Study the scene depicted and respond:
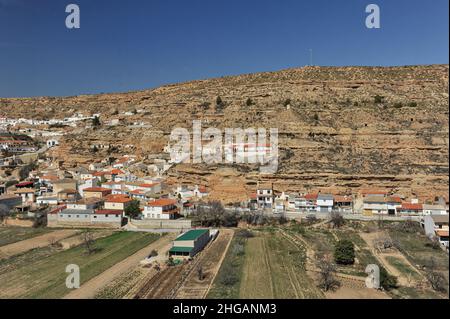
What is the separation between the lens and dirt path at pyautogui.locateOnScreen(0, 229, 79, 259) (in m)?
18.0

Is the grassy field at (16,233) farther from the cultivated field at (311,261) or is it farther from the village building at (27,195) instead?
the cultivated field at (311,261)

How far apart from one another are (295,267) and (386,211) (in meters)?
10.5

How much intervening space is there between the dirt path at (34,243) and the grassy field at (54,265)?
2.38 ft

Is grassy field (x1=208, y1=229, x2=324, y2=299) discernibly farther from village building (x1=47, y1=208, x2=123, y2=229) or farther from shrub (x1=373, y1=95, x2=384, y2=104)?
shrub (x1=373, y1=95, x2=384, y2=104)

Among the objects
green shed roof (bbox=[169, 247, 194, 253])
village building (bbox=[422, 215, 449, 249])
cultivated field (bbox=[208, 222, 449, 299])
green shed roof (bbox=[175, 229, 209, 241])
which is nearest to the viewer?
village building (bbox=[422, 215, 449, 249])

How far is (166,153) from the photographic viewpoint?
1489 inches

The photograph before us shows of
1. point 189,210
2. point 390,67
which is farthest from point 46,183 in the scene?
point 390,67

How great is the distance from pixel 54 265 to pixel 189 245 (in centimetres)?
556

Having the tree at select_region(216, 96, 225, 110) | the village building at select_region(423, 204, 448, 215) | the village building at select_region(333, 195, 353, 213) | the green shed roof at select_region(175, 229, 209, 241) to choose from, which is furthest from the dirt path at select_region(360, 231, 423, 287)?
the tree at select_region(216, 96, 225, 110)

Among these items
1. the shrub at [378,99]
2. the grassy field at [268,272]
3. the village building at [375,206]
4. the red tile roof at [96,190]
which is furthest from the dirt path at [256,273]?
the shrub at [378,99]

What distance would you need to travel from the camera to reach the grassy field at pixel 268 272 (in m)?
11.3

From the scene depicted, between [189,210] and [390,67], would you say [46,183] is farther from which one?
[390,67]

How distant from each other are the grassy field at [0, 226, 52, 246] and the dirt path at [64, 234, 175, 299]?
7496 mm

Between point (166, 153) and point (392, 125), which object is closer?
point (392, 125)
